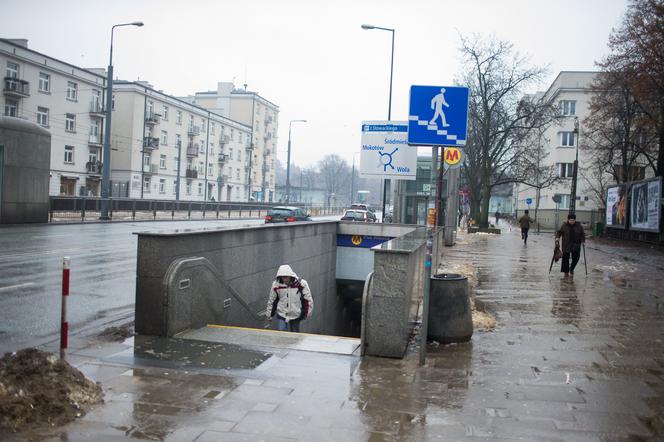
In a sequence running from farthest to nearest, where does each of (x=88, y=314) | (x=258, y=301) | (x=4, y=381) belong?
(x=258, y=301)
(x=88, y=314)
(x=4, y=381)

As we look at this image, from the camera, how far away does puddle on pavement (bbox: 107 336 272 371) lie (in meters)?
5.97

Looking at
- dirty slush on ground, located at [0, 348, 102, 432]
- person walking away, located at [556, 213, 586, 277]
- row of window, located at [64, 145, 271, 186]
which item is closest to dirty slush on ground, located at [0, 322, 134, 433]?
dirty slush on ground, located at [0, 348, 102, 432]

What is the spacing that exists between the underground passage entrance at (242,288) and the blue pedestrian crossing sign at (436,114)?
1324mm

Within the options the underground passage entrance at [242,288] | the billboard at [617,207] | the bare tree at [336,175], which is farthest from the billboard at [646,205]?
the bare tree at [336,175]

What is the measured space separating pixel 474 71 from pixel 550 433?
4112cm

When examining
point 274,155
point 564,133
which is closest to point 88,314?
point 564,133

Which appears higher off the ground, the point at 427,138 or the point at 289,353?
the point at 427,138

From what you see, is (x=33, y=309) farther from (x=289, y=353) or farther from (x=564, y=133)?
(x=564, y=133)

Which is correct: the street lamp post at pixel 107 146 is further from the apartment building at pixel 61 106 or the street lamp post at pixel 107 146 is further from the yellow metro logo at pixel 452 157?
the yellow metro logo at pixel 452 157

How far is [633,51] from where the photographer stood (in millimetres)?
32188

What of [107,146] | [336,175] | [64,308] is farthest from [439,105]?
[336,175]

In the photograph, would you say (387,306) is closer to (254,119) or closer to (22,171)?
(22,171)

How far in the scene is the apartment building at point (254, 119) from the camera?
9250 cm

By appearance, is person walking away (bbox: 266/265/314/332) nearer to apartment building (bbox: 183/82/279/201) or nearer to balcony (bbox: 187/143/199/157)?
balcony (bbox: 187/143/199/157)
